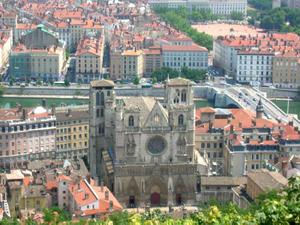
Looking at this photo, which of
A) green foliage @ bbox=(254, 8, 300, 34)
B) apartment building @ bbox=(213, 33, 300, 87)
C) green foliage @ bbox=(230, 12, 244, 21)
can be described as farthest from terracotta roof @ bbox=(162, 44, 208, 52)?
green foliage @ bbox=(230, 12, 244, 21)

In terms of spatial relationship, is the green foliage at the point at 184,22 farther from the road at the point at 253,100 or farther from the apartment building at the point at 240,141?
the apartment building at the point at 240,141

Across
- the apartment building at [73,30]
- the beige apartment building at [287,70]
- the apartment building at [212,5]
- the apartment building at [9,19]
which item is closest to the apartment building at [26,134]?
the beige apartment building at [287,70]

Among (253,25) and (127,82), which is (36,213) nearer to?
(127,82)

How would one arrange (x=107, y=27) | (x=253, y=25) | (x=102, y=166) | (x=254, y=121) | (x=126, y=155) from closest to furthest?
1. (x=126, y=155)
2. (x=102, y=166)
3. (x=254, y=121)
4. (x=107, y=27)
5. (x=253, y=25)

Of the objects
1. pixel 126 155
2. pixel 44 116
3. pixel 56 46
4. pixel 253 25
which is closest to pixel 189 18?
pixel 253 25

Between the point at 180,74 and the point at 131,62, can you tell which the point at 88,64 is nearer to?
the point at 131,62
